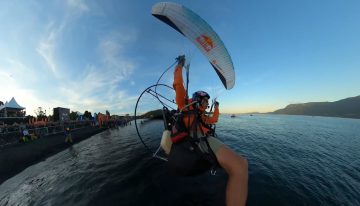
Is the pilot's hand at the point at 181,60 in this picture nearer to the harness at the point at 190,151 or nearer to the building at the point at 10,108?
the harness at the point at 190,151

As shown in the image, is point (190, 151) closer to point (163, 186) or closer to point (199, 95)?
point (199, 95)

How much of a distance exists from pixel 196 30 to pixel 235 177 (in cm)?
489

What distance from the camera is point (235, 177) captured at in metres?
3.67

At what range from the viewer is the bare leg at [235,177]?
11.7ft

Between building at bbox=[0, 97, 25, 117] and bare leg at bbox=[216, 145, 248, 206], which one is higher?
building at bbox=[0, 97, 25, 117]

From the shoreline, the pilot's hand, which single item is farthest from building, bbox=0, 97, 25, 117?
the pilot's hand

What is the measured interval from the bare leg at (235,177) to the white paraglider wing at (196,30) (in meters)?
3.87

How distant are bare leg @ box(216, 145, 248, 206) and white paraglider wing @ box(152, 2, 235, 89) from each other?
387 cm

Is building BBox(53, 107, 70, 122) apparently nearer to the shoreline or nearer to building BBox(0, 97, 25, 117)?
building BBox(0, 97, 25, 117)

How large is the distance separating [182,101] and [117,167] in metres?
10.7

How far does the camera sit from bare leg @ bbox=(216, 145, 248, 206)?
3566mm

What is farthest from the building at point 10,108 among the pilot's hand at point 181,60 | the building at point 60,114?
the pilot's hand at point 181,60

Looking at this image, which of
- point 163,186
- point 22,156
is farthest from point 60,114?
point 163,186

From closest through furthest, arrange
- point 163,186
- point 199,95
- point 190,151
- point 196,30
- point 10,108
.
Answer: point 190,151
point 199,95
point 196,30
point 163,186
point 10,108
